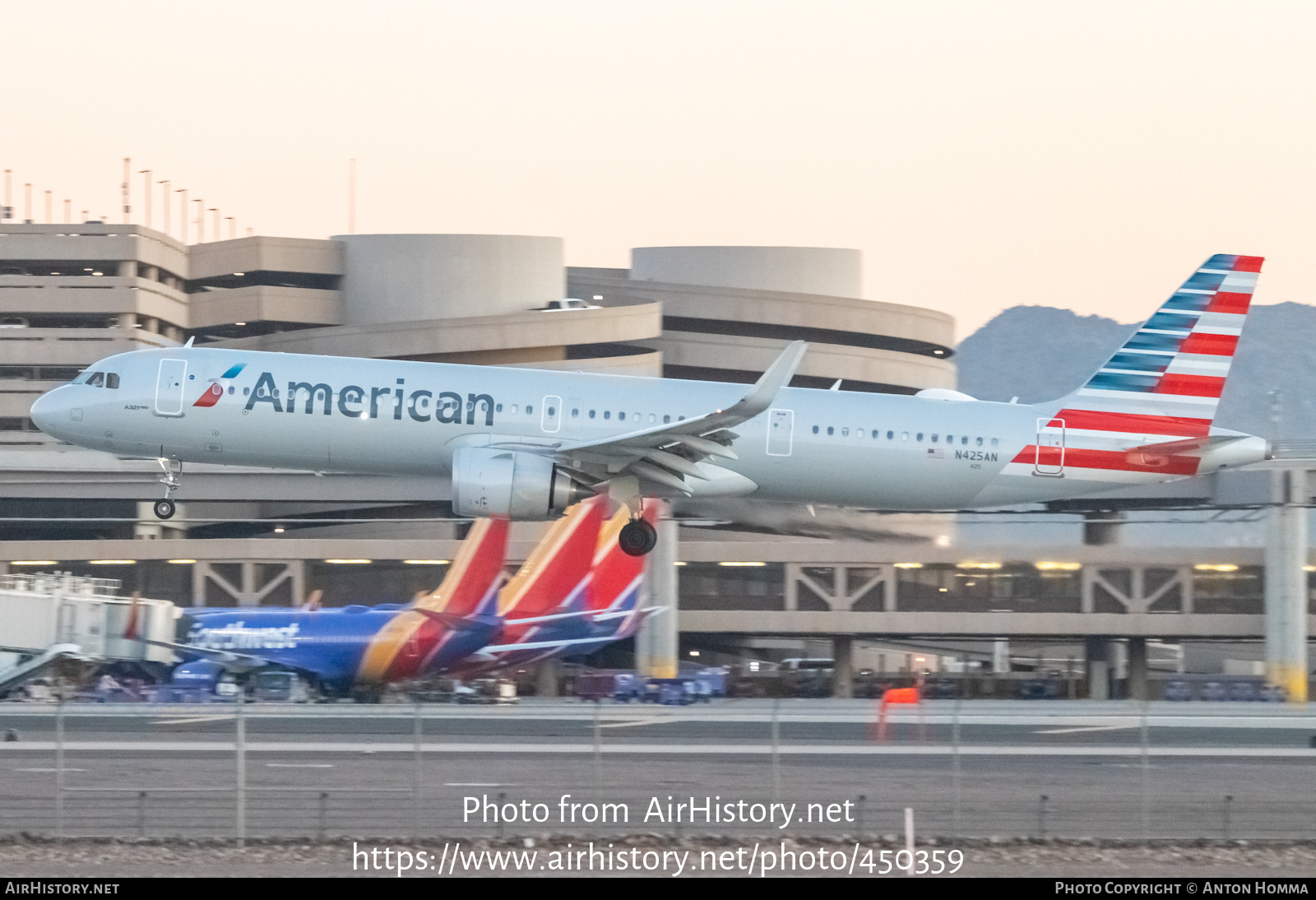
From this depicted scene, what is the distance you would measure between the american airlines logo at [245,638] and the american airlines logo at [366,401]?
37.6 feet

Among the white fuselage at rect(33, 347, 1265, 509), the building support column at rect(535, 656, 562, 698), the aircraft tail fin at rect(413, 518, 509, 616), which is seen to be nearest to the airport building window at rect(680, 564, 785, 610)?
the building support column at rect(535, 656, 562, 698)

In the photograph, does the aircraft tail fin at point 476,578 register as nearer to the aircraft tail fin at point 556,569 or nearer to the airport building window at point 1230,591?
the aircraft tail fin at point 556,569

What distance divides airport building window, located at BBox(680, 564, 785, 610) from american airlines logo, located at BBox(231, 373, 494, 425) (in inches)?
1234

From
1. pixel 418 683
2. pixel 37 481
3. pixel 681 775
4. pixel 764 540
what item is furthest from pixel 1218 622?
pixel 37 481

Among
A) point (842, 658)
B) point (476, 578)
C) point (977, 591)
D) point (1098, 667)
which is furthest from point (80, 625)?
point (1098, 667)

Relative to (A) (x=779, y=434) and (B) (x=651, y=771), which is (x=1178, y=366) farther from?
(B) (x=651, y=771)

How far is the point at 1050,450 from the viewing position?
115 ft

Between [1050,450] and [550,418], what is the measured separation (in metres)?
10.6

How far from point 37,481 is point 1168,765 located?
163 ft

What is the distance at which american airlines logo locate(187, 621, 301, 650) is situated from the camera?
141 feet

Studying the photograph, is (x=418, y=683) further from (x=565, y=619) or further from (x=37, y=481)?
(x=37, y=481)

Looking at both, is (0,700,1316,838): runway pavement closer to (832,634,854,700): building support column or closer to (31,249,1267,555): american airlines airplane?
(31,249,1267,555): american airlines airplane

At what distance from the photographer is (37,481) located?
6550 cm

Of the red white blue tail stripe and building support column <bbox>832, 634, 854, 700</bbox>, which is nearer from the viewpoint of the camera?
the red white blue tail stripe
